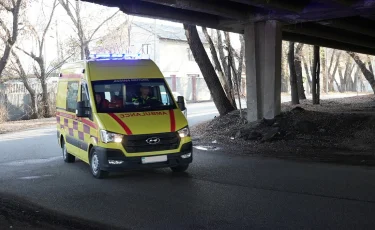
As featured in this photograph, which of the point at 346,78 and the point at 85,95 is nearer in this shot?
the point at 85,95

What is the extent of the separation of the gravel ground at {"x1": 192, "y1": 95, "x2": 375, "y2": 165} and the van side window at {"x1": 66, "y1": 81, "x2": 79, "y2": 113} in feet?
16.0

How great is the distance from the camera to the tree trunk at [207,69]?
1861cm

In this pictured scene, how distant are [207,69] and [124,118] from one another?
1000 centimetres

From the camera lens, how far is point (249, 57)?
1612 cm

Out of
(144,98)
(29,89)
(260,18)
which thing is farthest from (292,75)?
(29,89)

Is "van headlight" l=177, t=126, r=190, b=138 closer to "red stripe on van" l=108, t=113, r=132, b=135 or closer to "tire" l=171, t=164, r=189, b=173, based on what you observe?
"tire" l=171, t=164, r=189, b=173

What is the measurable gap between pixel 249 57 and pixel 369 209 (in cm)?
Result: 1001

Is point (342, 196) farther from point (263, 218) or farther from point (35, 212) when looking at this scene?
point (35, 212)

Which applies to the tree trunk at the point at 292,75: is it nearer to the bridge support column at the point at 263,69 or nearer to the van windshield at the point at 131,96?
the bridge support column at the point at 263,69

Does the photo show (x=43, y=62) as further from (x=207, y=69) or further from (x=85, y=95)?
(x=85, y=95)

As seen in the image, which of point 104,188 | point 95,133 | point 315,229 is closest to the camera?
point 315,229

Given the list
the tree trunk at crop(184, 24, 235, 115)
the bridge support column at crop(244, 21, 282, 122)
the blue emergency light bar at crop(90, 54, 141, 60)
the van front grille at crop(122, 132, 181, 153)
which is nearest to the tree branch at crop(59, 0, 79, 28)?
the tree trunk at crop(184, 24, 235, 115)

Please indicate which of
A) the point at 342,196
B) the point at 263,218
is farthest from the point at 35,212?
the point at 342,196

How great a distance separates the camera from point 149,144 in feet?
29.8
